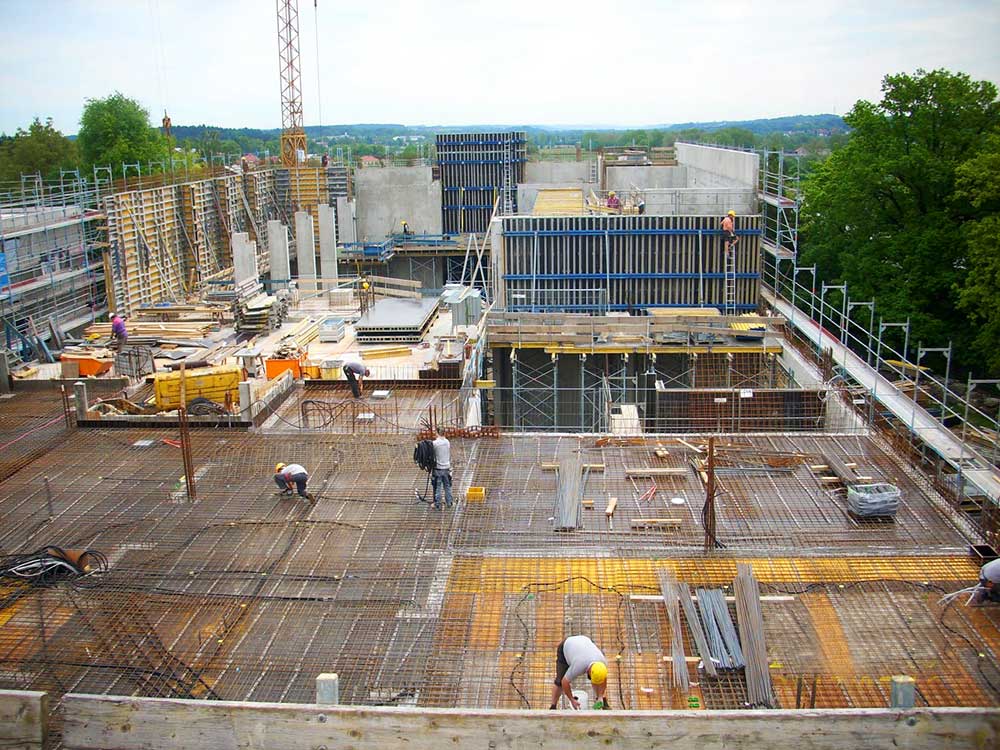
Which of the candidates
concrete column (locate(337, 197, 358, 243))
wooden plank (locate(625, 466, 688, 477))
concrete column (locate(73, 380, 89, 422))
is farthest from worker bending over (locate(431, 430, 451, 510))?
concrete column (locate(337, 197, 358, 243))

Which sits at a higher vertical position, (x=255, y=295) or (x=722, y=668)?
(x=255, y=295)

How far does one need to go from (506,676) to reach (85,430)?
40.0 feet

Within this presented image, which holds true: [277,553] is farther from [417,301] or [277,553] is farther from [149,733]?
[417,301]

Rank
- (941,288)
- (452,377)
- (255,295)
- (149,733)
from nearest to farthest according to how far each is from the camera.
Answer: (149,733) < (452,377) < (941,288) < (255,295)

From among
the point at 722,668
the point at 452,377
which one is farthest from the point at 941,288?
the point at 722,668

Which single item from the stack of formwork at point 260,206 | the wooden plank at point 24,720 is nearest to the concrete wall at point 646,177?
the stack of formwork at point 260,206

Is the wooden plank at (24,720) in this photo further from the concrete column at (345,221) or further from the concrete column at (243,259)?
the concrete column at (345,221)

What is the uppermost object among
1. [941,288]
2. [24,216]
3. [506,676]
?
[24,216]

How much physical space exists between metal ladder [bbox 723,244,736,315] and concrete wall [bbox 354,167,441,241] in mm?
19533

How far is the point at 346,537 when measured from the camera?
1327cm

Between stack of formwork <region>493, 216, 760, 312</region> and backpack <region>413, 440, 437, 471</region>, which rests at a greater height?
stack of formwork <region>493, 216, 760, 312</region>

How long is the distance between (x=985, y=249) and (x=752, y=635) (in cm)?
1653

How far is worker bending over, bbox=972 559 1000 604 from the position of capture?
10812 millimetres

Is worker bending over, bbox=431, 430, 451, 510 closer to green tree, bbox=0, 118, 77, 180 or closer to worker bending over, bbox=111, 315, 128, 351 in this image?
worker bending over, bbox=111, 315, 128, 351
